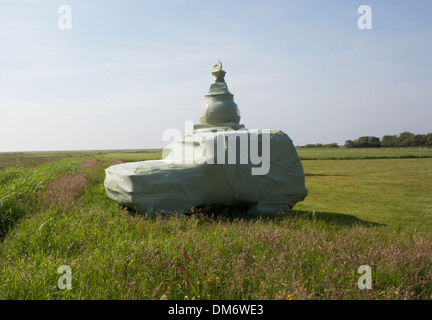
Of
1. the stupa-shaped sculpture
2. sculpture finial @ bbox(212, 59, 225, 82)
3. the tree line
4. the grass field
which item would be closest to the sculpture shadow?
the stupa-shaped sculpture

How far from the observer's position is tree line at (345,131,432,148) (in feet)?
274

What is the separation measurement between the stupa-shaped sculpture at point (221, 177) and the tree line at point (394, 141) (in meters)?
93.3

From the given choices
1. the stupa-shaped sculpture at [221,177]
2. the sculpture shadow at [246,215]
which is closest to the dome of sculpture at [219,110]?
the stupa-shaped sculpture at [221,177]

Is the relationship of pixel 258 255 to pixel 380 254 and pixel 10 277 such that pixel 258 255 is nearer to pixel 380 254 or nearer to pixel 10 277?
pixel 380 254

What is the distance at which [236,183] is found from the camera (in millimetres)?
6871

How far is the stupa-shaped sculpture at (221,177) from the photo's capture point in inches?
245

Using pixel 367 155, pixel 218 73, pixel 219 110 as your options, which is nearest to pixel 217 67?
pixel 218 73

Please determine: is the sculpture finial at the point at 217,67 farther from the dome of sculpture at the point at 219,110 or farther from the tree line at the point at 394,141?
the tree line at the point at 394,141

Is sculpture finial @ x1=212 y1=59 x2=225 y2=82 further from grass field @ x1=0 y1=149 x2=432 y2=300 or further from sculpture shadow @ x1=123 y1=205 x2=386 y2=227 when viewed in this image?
grass field @ x1=0 y1=149 x2=432 y2=300

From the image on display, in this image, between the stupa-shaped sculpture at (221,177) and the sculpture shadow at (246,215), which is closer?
the stupa-shaped sculpture at (221,177)

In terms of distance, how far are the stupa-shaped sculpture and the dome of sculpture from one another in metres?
1.07

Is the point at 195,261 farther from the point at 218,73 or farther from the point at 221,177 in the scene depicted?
the point at 218,73

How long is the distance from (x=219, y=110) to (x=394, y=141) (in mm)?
100573
